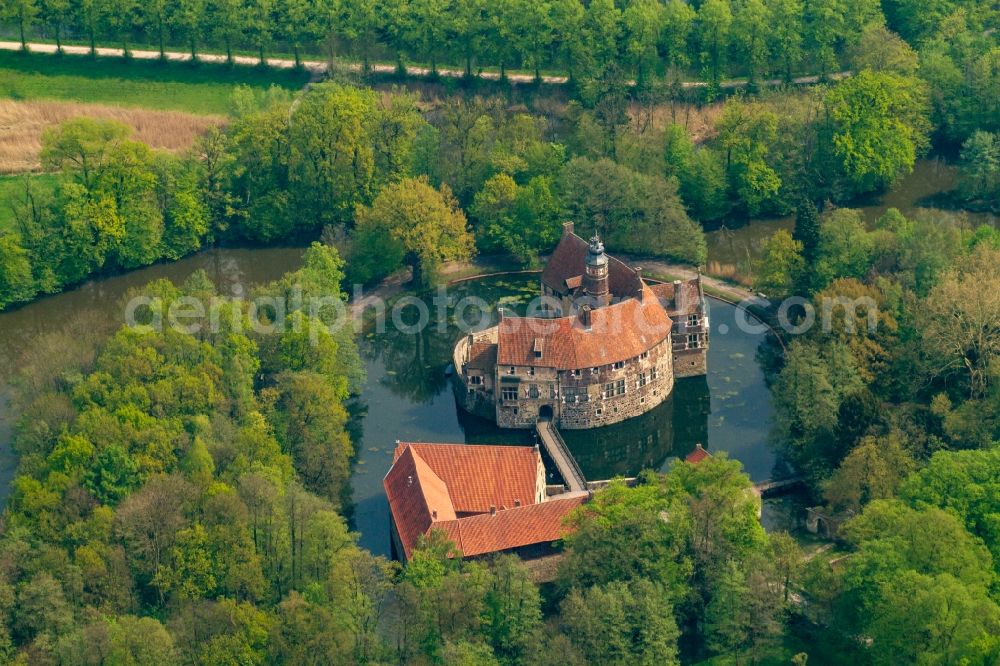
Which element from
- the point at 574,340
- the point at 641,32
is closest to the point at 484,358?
the point at 574,340

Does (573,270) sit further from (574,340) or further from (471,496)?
(471,496)

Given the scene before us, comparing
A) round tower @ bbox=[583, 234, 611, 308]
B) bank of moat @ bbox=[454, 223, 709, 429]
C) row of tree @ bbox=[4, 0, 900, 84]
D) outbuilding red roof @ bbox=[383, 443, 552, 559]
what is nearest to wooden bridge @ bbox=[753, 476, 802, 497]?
bank of moat @ bbox=[454, 223, 709, 429]

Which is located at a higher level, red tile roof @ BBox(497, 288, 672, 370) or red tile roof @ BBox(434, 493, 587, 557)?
red tile roof @ BBox(497, 288, 672, 370)

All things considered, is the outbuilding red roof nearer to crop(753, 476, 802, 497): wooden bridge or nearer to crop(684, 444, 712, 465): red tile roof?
crop(684, 444, 712, 465): red tile roof

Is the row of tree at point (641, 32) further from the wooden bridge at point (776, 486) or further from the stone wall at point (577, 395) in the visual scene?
the wooden bridge at point (776, 486)

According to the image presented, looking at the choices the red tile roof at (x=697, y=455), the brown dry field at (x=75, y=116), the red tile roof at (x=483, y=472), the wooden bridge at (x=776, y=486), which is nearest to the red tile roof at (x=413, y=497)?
the red tile roof at (x=483, y=472)
